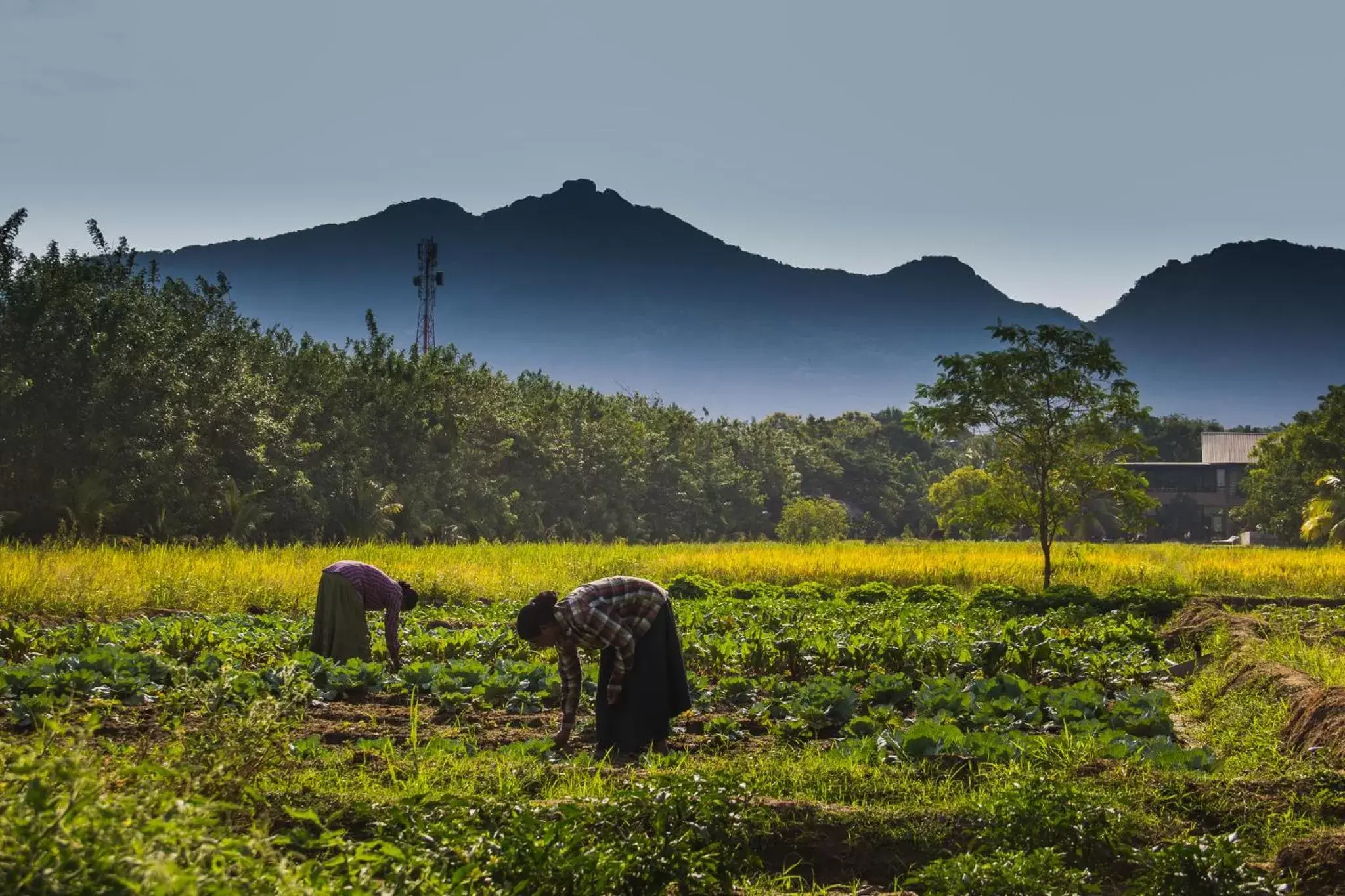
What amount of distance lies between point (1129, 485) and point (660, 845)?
20621 mm

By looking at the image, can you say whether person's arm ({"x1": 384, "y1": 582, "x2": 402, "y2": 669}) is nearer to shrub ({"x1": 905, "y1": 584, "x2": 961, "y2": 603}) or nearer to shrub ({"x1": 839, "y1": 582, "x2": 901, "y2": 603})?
shrub ({"x1": 839, "y1": 582, "x2": 901, "y2": 603})

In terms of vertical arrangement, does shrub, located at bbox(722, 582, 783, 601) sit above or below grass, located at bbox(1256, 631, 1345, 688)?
below

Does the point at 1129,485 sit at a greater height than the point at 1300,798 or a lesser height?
greater

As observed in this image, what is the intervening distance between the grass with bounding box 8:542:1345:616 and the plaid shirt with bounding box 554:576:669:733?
372 inches

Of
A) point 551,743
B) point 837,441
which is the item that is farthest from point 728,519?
point 551,743

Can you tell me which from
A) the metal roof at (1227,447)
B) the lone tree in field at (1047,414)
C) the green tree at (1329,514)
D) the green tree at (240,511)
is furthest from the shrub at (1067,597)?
the metal roof at (1227,447)

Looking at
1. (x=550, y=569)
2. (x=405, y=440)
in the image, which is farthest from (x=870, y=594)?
(x=405, y=440)

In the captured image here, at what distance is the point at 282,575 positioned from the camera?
18359 mm

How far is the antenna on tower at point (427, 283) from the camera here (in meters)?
55.2

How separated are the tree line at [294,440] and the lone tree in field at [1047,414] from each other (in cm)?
147

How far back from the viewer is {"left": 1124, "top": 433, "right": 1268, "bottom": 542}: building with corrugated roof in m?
74.4

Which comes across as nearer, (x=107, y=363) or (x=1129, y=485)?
(x=1129, y=485)

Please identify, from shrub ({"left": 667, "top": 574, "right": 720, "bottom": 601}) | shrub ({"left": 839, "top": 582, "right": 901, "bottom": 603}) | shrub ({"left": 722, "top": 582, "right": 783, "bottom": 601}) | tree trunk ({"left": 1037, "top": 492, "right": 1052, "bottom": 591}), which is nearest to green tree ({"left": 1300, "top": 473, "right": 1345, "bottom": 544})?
tree trunk ({"left": 1037, "top": 492, "right": 1052, "bottom": 591})

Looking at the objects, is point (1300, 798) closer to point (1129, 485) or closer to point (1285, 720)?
point (1285, 720)
